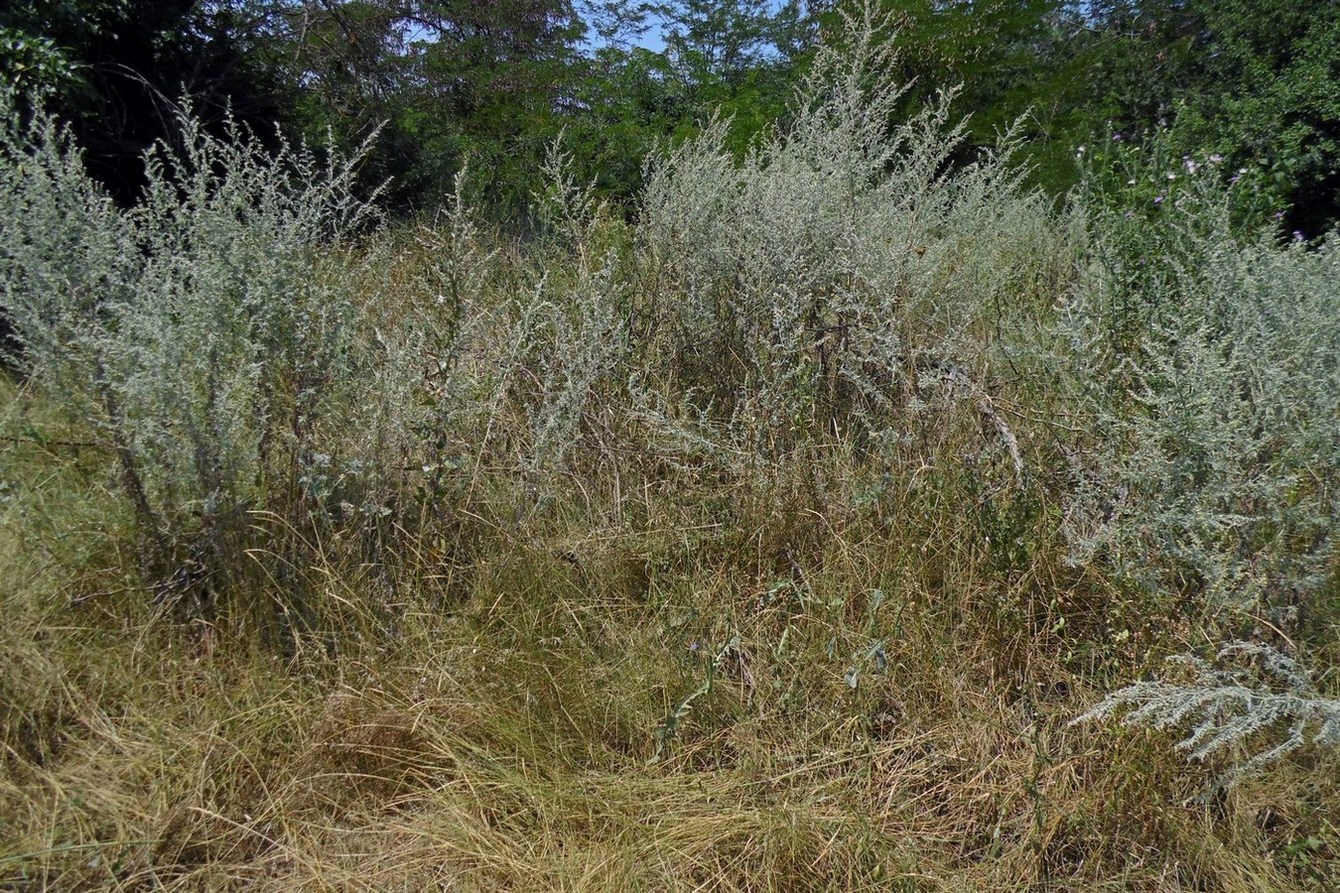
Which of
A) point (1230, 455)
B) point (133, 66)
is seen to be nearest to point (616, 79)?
point (133, 66)

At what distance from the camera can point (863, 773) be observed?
6.35 ft

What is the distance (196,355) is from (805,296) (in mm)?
1794

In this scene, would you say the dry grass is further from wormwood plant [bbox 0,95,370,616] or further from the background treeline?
the background treeline

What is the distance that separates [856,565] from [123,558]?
74.1 inches

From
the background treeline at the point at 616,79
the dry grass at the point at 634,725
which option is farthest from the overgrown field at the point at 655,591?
the background treeline at the point at 616,79

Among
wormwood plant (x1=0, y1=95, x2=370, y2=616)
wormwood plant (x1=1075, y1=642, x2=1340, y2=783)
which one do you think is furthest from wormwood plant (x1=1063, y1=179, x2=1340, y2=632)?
wormwood plant (x1=0, y1=95, x2=370, y2=616)

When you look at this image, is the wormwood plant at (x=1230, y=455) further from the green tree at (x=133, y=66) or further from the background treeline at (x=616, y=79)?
the green tree at (x=133, y=66)

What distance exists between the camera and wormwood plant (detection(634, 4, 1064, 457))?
2783mm

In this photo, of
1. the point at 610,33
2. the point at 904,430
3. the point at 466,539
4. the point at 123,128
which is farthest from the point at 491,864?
the point at 610,33

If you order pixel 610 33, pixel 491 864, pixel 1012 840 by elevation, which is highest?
pixel 610 33

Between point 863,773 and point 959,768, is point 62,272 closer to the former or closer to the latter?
point 863,773

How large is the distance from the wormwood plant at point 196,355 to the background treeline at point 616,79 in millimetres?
2123

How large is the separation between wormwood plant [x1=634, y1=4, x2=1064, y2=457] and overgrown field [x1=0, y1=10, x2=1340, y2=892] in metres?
0.04

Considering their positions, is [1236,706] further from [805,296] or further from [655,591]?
[805,296]
